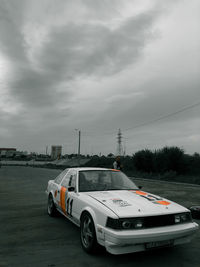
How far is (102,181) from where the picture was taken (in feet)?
17.5

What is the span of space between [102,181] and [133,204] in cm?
140

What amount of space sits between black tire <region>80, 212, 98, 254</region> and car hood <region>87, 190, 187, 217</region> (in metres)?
0.36

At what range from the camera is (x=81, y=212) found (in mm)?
4355

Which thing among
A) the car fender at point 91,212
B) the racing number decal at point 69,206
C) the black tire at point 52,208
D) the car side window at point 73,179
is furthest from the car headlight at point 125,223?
the black tire at point 52,208

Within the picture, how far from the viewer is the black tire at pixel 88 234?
3898mm

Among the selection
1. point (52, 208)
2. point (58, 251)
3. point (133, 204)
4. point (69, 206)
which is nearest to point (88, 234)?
point (58, 251)

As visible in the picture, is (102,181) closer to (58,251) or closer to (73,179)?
(73,179)

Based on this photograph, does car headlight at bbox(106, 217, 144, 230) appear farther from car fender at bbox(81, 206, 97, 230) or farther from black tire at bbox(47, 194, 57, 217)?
black tire at bbox(47, 194, 57, 217)

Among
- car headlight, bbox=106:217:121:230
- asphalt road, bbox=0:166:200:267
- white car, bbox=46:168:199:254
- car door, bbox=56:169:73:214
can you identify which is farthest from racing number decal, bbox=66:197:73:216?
car headlight, bbox=106:217:121:230

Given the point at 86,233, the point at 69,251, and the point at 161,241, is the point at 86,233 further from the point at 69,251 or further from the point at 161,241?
the point at 161,241

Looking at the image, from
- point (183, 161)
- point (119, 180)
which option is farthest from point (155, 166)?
point (119, 180)

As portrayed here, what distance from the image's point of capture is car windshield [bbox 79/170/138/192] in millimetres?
5039

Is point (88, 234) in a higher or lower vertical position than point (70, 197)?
lower

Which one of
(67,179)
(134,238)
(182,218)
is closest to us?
(134,238)
